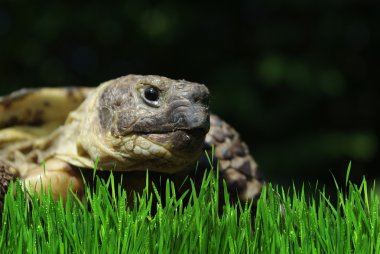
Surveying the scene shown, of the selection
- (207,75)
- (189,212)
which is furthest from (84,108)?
(207,75)

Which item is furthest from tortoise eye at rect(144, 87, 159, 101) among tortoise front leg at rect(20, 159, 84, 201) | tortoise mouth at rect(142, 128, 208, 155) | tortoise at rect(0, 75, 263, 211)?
tortoise front leg at rect(20, 159, 84, 201)

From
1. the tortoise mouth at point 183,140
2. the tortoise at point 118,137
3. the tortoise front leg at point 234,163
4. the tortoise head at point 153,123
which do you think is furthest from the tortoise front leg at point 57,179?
the tortoise front leg at point 234,163

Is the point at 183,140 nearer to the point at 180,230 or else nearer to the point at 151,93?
the point at 151,93

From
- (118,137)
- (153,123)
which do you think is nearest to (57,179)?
(118,137)

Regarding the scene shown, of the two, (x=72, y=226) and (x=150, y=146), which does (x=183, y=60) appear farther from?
(x=72, y=226)

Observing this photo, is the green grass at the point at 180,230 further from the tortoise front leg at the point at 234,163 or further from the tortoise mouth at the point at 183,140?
the tortoise front leg at the point at 234,163

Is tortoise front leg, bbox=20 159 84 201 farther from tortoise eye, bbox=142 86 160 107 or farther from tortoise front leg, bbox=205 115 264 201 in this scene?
tortoise front leg, bbox=205 115 264 201
